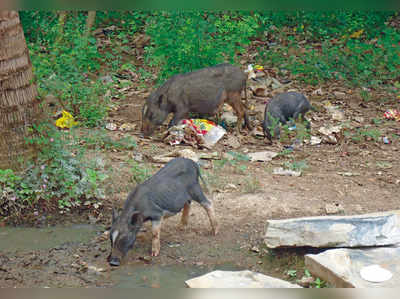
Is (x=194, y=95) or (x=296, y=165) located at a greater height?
(x=194, y=95)

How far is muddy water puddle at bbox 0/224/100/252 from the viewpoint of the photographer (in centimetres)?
585

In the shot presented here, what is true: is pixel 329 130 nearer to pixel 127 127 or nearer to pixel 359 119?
pixel 359 119

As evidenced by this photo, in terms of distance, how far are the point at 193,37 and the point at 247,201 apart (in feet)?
12.5

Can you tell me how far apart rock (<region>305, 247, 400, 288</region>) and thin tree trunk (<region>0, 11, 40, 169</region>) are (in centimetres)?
338

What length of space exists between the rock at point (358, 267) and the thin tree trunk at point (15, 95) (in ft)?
11.1

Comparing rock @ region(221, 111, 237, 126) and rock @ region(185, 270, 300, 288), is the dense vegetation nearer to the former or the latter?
rock @ region(221, 111, 237, 126)

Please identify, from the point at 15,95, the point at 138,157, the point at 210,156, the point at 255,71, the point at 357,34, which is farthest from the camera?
the point at 357,34

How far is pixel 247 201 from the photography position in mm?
6535

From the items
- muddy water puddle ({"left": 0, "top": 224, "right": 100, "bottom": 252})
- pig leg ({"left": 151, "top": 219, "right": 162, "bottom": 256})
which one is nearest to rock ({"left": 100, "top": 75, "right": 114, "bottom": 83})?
muddy water puddle ({"left": 0, "top": 224, "right": 100, "bottom": 252})

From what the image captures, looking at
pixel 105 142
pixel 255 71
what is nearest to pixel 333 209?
pixel 105 142

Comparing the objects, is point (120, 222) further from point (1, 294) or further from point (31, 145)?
point (1, 294)

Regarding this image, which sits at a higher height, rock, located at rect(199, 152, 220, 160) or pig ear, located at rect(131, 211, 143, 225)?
pig ear, located at rect(131, 211, 143, 225)

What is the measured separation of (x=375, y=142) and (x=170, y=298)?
27.1 feet
